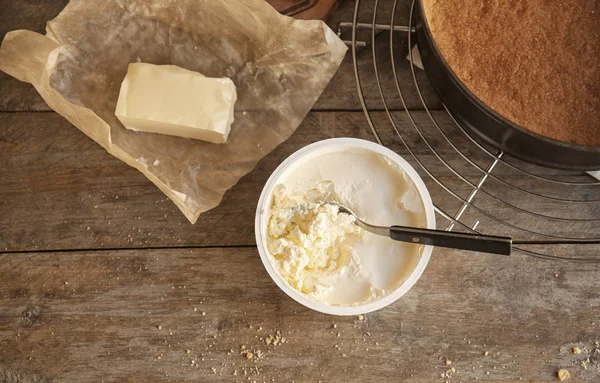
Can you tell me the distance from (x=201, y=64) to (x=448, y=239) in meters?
0.61

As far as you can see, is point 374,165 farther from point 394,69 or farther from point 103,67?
point 103,67

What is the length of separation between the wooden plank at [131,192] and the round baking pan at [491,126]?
0.47 ft

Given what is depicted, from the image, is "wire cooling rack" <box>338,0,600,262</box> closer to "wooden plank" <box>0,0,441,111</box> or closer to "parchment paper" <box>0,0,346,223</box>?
"wooden plank" <box>0,0,441,111</box>

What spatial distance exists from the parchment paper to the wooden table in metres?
0.05

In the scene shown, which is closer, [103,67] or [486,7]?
[486,7]

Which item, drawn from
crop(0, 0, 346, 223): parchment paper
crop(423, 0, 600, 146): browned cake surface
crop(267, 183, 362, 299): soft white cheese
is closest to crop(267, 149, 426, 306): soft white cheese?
crop(267, 183, 362, 299): soft white cheese

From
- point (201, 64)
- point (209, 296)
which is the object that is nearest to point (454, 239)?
point (209, 296)

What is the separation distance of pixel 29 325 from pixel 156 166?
411mm

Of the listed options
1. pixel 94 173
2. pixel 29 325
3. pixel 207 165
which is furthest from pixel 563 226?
pixel 29 325

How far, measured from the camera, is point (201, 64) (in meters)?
1.22

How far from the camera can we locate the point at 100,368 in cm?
117

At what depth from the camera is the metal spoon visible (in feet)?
3.17

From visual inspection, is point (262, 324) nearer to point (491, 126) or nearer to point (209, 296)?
point (209, 296)

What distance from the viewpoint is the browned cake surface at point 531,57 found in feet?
3.42
